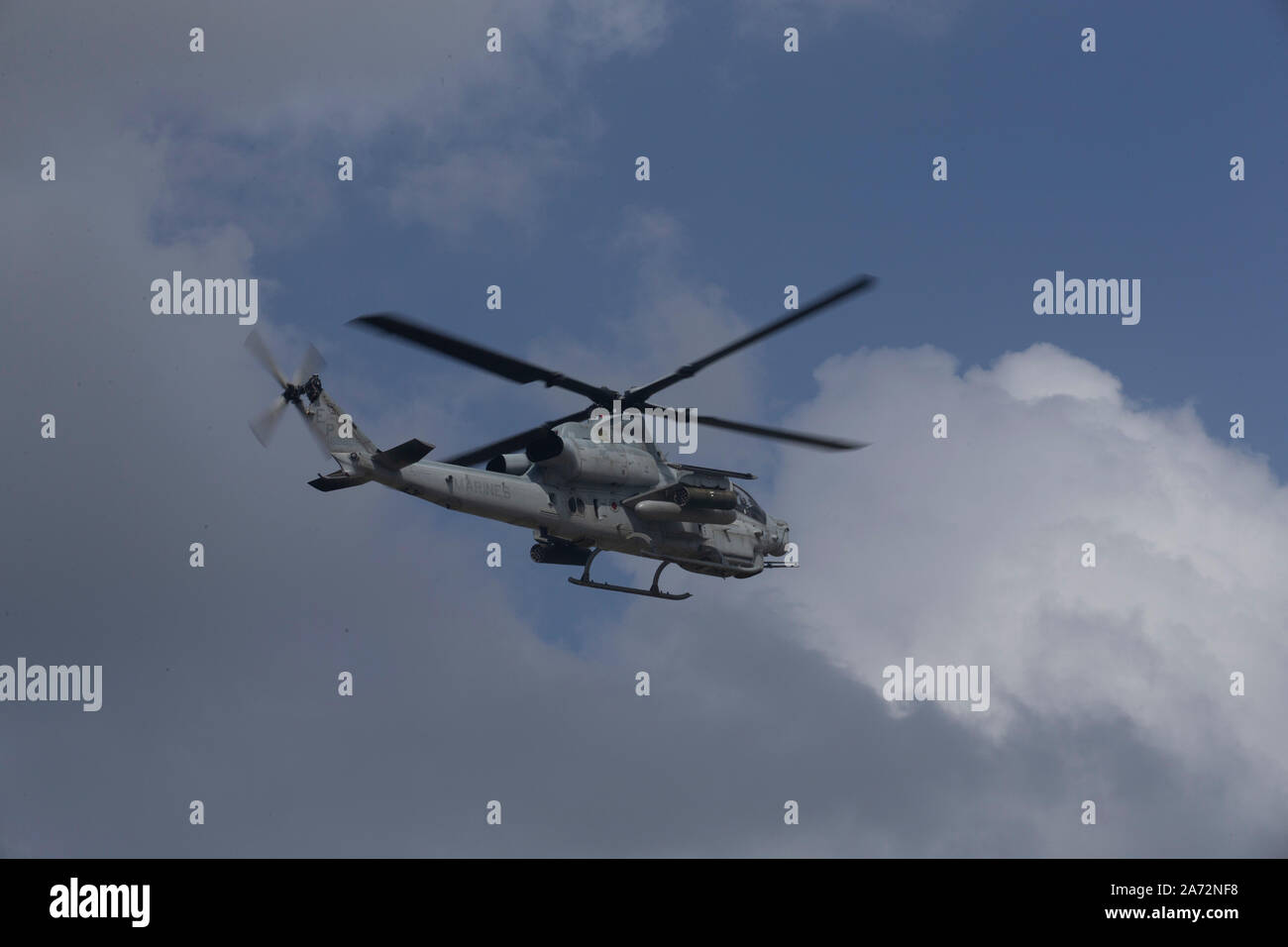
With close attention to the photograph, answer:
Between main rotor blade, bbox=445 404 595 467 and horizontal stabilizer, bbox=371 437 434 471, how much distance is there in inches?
154

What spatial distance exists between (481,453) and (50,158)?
50.7 ft

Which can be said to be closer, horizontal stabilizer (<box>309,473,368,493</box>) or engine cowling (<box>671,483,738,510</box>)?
horizontal stabilizer (<box>309,473,368,493</box>)

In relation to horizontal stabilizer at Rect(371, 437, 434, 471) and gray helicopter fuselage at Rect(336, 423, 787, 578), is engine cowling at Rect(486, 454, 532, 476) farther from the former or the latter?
horizontal stabilizer at Rect(371, 437, 434, 471)

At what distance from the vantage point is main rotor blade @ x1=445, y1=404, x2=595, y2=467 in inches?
1804

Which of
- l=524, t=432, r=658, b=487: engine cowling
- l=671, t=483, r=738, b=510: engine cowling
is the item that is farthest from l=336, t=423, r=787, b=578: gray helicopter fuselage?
l=671, t=483, r=738, b=510: engine cowling

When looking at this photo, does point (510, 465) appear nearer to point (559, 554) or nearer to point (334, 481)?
point (559, 554)

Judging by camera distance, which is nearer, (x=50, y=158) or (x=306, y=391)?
(x=306, y=391)

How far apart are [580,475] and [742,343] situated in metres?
5.52

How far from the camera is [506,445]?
4628 cm

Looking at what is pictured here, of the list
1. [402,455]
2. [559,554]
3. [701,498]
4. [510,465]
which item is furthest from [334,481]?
[701,498]
